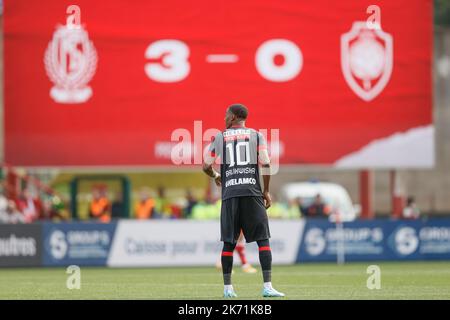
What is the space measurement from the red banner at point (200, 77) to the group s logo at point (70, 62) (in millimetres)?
25

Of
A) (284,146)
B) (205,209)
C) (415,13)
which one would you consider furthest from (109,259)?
(415,13)

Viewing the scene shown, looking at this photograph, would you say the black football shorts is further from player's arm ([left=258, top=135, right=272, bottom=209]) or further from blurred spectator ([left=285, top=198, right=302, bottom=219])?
blurred spectator ([left=285, top=198, right=302, bottom=219])

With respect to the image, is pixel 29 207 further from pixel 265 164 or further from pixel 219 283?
pixel 265 164

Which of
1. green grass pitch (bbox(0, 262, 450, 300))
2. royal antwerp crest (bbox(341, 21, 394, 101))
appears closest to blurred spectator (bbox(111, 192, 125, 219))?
green grass pitch (bbox(0, 262, 450, 300))

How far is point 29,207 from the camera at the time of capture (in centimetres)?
2902

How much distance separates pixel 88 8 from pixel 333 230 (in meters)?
6.94

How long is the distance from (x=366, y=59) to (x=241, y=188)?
525 inches

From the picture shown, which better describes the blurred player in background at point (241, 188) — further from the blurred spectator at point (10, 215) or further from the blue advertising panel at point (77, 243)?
the blurred spectator at point (10, 215)

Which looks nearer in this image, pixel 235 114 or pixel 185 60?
pixel 235 114

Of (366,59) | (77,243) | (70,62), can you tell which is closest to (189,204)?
(77,243)

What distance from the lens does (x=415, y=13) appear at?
27.2m

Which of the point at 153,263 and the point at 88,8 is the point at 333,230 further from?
the point at 88,8

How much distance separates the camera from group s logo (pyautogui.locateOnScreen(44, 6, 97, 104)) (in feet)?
85.8

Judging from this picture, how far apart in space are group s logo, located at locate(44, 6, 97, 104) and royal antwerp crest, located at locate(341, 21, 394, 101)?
539cm
